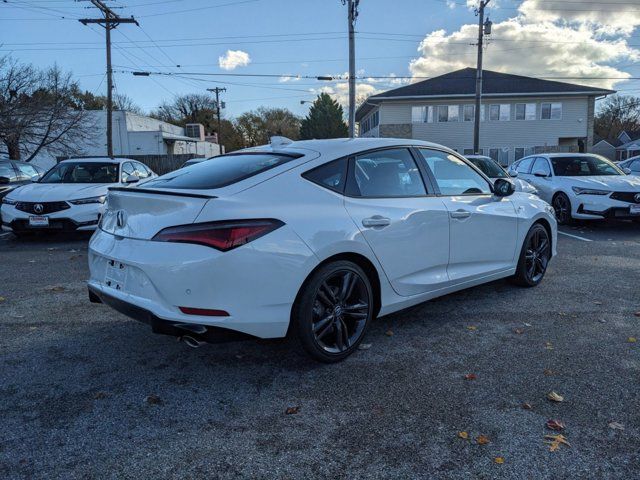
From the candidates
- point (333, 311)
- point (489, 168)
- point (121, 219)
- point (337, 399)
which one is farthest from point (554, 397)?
point (489, 168)

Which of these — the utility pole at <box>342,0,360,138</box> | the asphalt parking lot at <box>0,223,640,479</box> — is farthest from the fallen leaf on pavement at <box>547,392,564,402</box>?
the utility pole at <box>342,0,360,138</box>

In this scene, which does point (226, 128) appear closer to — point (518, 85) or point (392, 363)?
point (518, 85)

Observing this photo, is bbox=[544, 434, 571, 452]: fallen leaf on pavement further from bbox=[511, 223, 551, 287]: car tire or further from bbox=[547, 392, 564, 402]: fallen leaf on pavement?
bbox=[511, 223, 551, 287]: car tire

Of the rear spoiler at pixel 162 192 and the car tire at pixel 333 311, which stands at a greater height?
the rear spoiler at pixel 162 192

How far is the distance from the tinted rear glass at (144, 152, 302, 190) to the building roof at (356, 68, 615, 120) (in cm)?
3054

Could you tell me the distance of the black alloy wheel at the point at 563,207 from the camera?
10102 millimetres

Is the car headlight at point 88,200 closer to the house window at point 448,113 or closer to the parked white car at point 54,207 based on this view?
the parked white car at point 54,207

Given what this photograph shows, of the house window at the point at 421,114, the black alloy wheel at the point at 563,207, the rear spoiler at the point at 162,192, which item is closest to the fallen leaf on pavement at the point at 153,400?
the rear spoiler at the point at 162,192

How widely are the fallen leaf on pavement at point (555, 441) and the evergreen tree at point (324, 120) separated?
2204 inches

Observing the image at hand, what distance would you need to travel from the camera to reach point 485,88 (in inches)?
1321

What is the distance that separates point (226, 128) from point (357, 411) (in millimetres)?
77750

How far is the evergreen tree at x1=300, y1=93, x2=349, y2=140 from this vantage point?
57.8m

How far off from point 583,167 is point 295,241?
9679 millimetres

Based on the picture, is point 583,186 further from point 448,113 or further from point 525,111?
point 525,111
